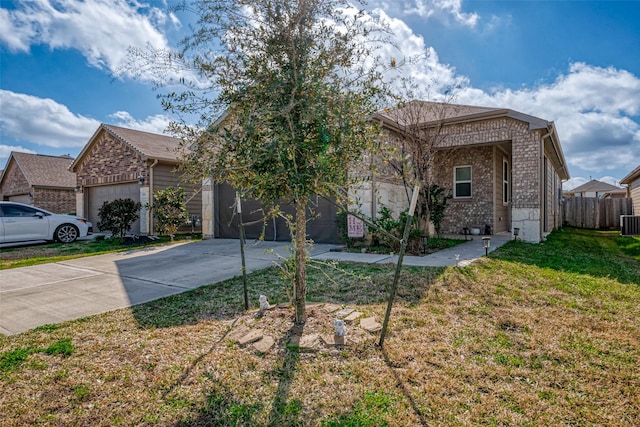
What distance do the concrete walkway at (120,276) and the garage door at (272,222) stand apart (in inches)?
19.8

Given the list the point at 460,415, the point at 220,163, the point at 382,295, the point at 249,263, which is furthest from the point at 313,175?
the point at 249,263

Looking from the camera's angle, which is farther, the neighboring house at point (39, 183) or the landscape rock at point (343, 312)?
the neighboring house at point (39, 183)

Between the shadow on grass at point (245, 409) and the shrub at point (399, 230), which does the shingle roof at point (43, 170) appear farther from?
the shadow on grass at point (245, 409)

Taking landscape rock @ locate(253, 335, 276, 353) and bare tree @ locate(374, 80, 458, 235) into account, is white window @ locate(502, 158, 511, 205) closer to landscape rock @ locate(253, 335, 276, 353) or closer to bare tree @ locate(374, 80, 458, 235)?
bare tree @ locate(374, 80, 458, 235)

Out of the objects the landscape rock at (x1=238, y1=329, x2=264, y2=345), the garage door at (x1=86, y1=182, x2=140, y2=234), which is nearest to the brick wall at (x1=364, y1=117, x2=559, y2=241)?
the landscape rock at (x1=238, y1=329, x2=264, y2=345)

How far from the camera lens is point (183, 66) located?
310 cm

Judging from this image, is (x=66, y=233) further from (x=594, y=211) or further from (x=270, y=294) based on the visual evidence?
(x=594, y=211)

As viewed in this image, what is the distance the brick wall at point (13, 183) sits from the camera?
19734 mm

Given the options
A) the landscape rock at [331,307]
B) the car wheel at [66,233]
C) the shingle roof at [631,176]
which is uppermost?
the shingle roof at [631,176]

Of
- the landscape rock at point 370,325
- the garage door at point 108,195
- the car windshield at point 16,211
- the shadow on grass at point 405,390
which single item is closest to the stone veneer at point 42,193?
the garage door at point 108,195

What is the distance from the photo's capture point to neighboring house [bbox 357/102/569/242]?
30.6 ft

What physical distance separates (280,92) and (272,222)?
7762 mm

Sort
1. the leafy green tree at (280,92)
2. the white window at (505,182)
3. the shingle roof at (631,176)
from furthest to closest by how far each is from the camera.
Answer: the shingle roof at (631,176) < the white window at (505,182) < the leafy green tree at (280,92)

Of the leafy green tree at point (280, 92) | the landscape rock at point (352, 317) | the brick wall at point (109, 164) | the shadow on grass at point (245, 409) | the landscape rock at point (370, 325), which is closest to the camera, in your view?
the shadow on grass at point (245, 409)
